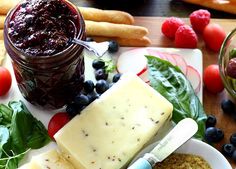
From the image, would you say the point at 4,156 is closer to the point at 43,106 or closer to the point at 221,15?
the point at 43,106

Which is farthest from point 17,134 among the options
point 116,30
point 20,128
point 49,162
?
point 116,30

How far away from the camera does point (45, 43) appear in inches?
63.6

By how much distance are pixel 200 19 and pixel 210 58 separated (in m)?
0.13

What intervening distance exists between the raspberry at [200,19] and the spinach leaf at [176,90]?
0.22 m

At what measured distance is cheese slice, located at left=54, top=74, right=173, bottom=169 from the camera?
1.66 m

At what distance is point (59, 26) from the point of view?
1.64 m

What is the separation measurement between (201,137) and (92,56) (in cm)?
41

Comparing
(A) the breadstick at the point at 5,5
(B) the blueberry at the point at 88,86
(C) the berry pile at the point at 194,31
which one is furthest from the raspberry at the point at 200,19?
(A) the breadstick at the point at 5,5

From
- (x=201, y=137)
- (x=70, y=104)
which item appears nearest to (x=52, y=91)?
(x=70, y=104)

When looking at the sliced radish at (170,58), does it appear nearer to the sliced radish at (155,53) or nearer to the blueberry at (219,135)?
the sliced radish at (155,53)

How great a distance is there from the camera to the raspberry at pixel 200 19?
196cm

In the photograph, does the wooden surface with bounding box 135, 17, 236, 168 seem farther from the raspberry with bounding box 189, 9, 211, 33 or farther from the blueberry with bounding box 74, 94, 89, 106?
the blueberry with bounding box 74, 94, 89, 106

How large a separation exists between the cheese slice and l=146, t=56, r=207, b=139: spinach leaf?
0.05 m

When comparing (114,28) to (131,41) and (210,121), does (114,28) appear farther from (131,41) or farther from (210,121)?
(210,121)
